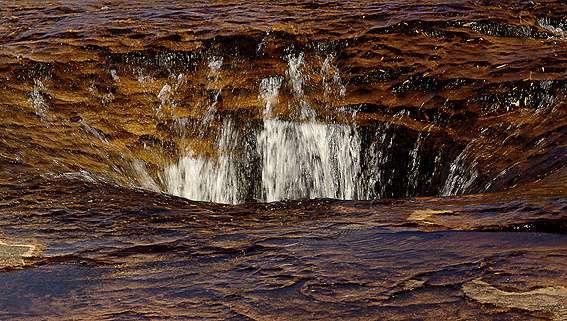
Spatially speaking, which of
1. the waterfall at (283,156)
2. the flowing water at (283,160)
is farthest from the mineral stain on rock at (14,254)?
the waterfall at (283,156)

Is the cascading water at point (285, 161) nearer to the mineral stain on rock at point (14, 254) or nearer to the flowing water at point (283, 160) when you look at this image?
the flowing water at point (283, 160)

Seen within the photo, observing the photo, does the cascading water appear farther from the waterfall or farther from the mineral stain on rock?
the mineral stain on rock

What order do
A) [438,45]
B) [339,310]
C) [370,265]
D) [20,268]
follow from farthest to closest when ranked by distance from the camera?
[438,45] < [20,268] < [370,265] < [339,310]

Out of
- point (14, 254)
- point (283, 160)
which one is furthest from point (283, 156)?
point (14, 254)

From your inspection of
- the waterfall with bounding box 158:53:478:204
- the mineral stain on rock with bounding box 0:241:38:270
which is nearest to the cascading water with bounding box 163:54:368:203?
the waterfall with bounding box 158:53:478:204

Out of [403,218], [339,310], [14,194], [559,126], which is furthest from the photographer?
[559,126]

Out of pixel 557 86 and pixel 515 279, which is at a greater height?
pixel 557 86

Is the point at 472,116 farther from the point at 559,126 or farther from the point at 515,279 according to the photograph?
the point at 515,279

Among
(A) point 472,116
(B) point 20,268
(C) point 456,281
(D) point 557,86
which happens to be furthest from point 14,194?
(D) point 557,86

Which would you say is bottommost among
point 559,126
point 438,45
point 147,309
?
point 147,309
